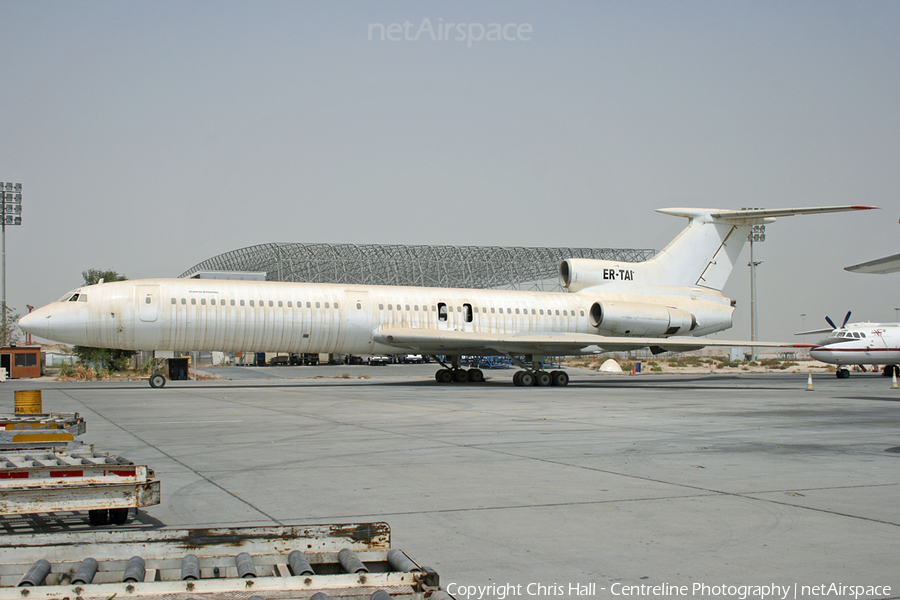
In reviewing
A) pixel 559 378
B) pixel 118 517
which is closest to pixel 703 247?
pixel 559 378

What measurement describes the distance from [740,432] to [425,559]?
27.9 ft

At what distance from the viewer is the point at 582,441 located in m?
10.5

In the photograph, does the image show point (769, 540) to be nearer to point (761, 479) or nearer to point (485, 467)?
point (761, 479)

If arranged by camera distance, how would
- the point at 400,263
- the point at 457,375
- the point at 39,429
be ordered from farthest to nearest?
the point at 400,263 → the point at 457,375 → the point at 39,429

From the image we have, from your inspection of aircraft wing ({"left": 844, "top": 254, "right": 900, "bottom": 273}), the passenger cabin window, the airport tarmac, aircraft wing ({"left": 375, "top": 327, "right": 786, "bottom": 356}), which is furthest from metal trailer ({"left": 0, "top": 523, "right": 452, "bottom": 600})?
the passenger cabin window

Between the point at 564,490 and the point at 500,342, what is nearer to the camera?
the point at 564,490

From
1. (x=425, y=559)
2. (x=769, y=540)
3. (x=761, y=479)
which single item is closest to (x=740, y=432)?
(x=761, y=479)

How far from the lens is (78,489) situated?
4938mm

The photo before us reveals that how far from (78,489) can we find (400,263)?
2666 inches

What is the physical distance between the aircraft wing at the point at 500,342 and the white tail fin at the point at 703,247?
4.59 m

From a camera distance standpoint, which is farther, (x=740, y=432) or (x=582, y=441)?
(x=740, y=432)

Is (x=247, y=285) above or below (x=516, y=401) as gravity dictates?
above

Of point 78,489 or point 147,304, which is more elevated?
A: point 147,304

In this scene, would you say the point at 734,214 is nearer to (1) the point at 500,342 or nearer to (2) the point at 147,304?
(1) the point at 500,342
